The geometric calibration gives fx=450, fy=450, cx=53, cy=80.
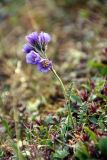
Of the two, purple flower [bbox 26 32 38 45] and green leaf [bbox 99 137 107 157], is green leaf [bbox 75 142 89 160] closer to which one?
green leaf [bbox 99 137 107 157]

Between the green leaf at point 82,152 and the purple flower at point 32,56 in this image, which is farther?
the purple flower at point 32,56

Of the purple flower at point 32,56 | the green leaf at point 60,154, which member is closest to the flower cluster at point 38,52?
the purple flower at point 32,56

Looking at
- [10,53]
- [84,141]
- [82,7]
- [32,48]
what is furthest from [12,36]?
[84,141]

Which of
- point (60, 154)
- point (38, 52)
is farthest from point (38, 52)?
point (60, 154)

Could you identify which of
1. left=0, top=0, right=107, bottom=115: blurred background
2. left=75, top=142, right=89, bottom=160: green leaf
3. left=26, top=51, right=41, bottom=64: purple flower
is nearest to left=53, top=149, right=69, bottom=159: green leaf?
left=75, top=142, right=89, bottom=160: green leaf

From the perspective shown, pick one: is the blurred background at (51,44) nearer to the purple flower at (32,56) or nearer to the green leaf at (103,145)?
the purple flower at (32,56)

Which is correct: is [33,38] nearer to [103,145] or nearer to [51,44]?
[103,145]
